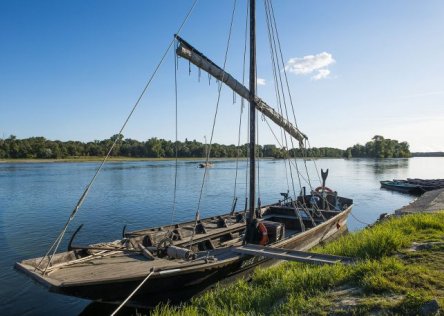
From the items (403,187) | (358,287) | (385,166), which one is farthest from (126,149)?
(358,287)

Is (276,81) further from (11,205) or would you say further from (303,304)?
(11,205)

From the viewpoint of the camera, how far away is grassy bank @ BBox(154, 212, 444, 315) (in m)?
5.81

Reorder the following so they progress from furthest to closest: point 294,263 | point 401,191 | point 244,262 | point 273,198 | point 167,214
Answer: point 401,191 < point 273,198 < point 167,214 < point 244,262 < point 294,263

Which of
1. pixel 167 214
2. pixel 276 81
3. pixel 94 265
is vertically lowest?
pixel 167 214

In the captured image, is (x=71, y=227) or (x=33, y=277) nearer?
(x=33, y=277)

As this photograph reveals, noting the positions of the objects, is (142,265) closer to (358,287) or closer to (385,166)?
(358,287)

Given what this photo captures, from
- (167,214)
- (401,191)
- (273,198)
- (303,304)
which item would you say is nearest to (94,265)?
(303,304)

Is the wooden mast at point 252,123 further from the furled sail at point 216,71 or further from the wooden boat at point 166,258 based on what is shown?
the furled sail at point 216,71

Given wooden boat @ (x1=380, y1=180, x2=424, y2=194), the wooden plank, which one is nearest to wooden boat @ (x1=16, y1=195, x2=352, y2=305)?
the wooden plank

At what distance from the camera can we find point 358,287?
6.63 metres

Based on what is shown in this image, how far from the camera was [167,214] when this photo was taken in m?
31.9

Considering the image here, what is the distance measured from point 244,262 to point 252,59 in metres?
7.30

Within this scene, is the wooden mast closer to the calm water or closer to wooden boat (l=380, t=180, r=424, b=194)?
the calm water

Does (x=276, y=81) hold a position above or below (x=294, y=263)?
above
